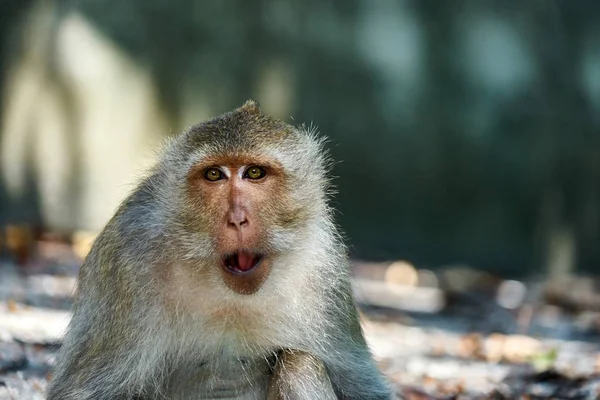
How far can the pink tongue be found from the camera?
13.2ft

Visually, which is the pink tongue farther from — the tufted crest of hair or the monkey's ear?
the monkey's ear

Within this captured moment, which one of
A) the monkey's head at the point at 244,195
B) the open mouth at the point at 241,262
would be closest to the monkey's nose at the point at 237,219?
the monkey's head at the point at 244,195

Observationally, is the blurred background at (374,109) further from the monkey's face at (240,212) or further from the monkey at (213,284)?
the monkey's face at (240,212)

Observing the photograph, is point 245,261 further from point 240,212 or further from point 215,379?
point 215,379

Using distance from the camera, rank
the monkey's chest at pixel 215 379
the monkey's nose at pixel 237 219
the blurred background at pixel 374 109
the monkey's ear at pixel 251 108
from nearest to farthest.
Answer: the monkey's nose at pixel 237 219, the monkey's chest at pixel 215 379, the monkey's ear at pixel 251 108, the blurred background at pixel 374 109

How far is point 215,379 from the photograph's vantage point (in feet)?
14.0

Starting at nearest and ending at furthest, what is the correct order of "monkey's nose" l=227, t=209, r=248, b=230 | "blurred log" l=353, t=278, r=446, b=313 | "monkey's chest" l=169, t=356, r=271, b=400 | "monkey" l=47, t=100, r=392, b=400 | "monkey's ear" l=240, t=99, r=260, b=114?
"monkey's nose" l=227, t=209, r=248, b=230
"monkey" l=47, t=100, r=392, b=400
"monkey's chest" l=169, t=356, r=271, b=400
"monkey's ear" l=240, t=99, r=260, b=114
"blurred log" l=353, t=278, r=446, b=313

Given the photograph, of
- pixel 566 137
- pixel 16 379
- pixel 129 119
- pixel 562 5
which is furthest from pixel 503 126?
pixel 16 379

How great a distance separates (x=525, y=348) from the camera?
25.3ft

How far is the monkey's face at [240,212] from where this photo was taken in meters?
3.95

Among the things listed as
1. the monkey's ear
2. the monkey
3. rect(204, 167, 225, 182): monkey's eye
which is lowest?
the monkey

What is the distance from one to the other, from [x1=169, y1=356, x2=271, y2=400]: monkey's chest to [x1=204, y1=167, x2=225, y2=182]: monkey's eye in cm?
75

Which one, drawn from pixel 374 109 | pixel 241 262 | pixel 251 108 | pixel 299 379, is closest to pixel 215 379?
pixel 299 379

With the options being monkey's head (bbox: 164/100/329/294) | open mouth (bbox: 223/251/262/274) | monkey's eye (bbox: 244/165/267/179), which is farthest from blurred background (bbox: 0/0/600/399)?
open mouth (bbox: 223/251/262/274)
